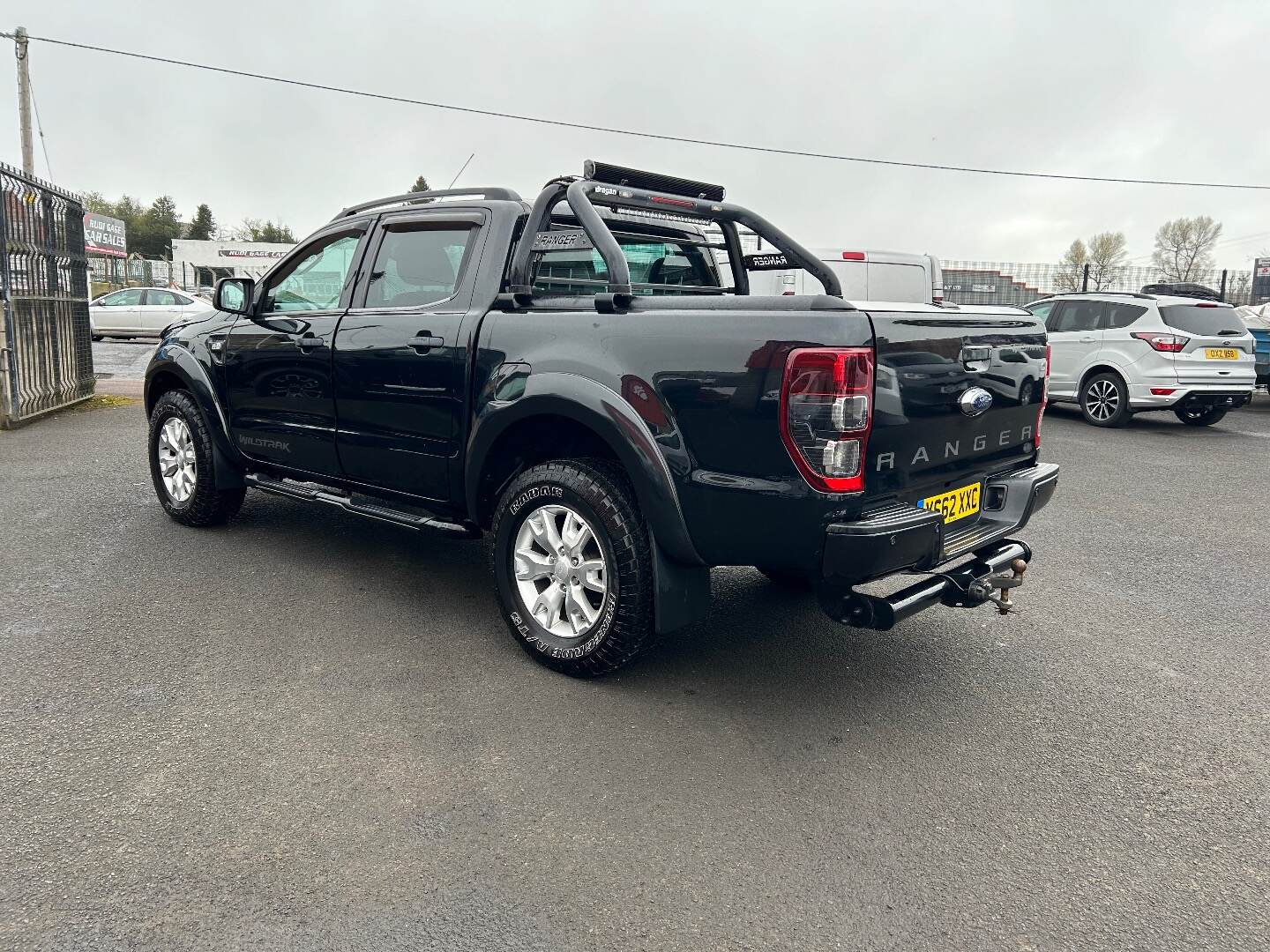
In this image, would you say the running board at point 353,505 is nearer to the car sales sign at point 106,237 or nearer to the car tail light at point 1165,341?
the car tail light at point 1165,341

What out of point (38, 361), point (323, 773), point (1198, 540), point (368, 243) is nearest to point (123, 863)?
point (323, 773)

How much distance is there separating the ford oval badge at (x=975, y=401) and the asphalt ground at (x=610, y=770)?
45.1 inches

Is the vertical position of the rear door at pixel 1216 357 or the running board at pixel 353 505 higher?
the rear door at pixel 1216 357

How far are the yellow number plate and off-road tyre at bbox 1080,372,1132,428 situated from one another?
31.7ft

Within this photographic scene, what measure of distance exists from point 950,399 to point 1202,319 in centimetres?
1021

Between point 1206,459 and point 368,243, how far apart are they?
8.89 m

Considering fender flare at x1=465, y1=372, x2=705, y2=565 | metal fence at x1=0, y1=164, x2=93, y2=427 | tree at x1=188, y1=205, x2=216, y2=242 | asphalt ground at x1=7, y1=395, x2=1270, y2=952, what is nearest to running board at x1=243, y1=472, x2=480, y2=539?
asphalt ground at x1=7, y1=395, x2=1270, y2=952

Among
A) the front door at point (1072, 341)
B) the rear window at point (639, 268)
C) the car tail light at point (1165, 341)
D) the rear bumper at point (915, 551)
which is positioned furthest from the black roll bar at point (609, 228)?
the front door at point (1072, 341)

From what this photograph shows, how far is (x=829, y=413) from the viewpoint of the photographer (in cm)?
301

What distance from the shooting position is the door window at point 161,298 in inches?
975

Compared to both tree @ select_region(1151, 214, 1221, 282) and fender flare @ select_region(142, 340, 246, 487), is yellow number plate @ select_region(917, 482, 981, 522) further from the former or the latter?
tree @ select_region(1151, 214, 1221, 282)

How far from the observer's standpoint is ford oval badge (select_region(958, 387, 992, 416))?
3463 mm

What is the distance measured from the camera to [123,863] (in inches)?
100

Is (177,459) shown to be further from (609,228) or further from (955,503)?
(955,503)
